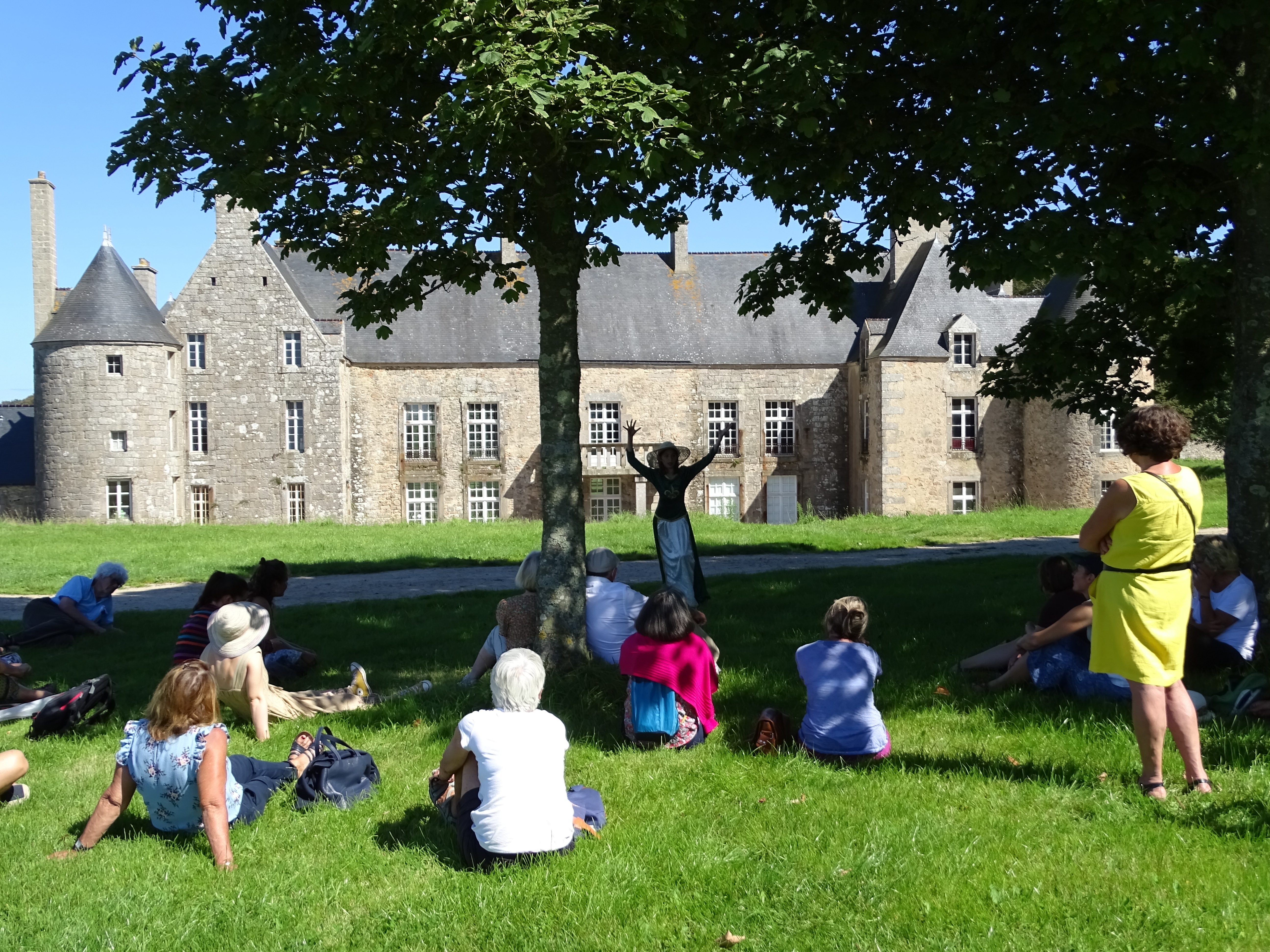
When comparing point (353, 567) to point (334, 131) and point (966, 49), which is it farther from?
point (966, 49)

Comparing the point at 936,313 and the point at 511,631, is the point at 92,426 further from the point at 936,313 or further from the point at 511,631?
the point at 511,631

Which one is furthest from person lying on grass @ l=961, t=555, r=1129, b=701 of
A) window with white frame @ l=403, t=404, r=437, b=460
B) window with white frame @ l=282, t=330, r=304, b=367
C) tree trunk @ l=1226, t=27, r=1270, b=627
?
window with white frame @ l=282, t=330, r=304, b=367

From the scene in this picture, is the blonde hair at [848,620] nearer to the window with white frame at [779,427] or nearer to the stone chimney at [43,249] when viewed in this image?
the window with white frame at [779,427]

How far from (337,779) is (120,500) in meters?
31.8

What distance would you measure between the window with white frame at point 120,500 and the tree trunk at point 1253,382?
32730mm

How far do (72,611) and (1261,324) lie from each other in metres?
10.5

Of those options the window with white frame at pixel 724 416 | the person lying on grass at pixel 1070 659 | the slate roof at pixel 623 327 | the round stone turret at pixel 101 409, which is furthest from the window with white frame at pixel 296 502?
the person lying on grass at pixel 1070 659

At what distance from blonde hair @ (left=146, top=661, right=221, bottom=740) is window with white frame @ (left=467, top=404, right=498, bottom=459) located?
31173 mm

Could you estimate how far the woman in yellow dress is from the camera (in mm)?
4527

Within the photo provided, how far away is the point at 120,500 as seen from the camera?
33.6 meters

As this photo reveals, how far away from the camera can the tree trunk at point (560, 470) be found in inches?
287

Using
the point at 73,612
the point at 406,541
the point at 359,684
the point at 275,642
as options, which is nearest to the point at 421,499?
the point at 406,541

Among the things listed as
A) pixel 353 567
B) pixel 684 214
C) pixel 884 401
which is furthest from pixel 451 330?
pixel 684 214

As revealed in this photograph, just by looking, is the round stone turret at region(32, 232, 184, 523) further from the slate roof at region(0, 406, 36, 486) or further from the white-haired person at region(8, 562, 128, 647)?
the white-haired person at region(8, 562, 128, 647)
